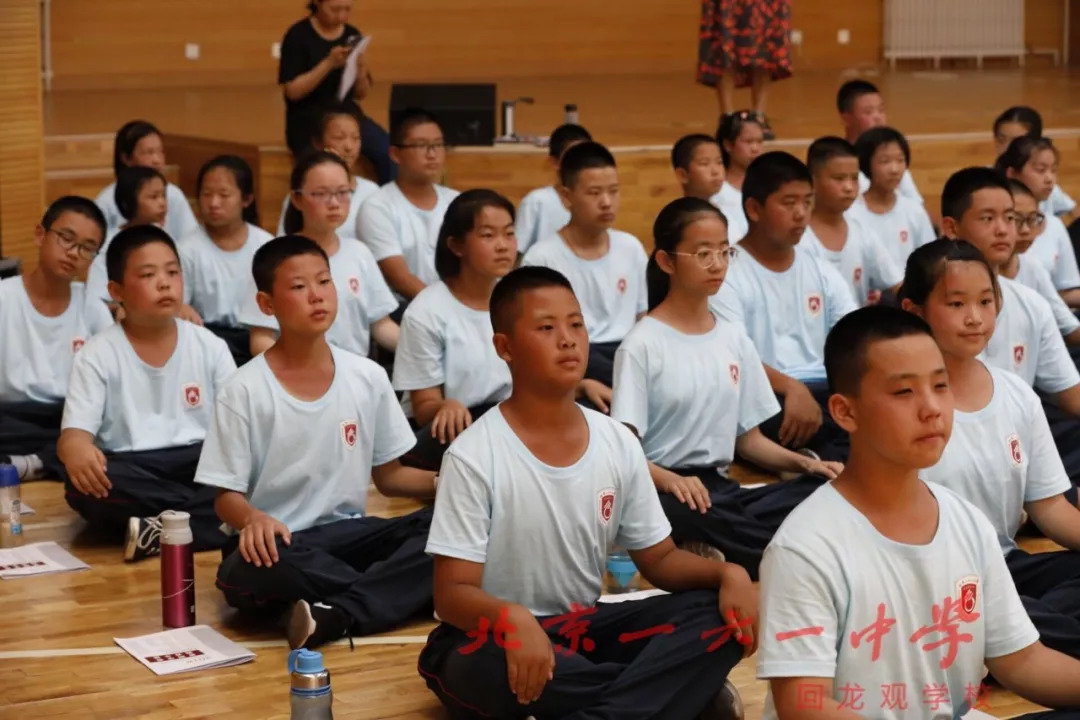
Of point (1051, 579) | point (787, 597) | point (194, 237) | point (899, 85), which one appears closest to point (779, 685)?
point (787, 597)

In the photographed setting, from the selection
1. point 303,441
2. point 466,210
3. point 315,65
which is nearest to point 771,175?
point 466,210

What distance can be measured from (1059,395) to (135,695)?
2.47 meters

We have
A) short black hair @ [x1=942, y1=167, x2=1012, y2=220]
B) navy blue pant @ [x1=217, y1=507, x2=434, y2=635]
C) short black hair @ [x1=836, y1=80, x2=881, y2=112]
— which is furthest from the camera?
short black hair @ [x1=836, y1=80, x2=881, y2=112]

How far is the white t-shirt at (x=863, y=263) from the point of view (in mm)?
5680

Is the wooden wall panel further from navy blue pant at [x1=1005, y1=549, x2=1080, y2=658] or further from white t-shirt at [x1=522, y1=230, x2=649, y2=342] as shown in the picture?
navy blue pant at [x1=1005, y1=549, x2=1080, y2=658]

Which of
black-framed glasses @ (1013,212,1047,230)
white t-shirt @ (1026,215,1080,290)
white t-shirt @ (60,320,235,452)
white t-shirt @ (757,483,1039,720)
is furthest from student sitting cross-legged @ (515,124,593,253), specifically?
white t-shirt @ (757,483,1039,720)

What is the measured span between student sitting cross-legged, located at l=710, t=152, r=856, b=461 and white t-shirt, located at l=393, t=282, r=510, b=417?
72 centimetres

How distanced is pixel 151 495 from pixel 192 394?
0.31 m

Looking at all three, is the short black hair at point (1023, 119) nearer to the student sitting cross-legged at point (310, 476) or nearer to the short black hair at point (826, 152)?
the short black hair at point (826, 152)

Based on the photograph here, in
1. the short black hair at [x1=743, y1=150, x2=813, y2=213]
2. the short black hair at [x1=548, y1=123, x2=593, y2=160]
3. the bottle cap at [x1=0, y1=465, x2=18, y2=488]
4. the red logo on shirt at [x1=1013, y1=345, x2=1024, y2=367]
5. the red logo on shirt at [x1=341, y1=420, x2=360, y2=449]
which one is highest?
the short black hair at [x1=548, y1=123, x2=593, y2=160]

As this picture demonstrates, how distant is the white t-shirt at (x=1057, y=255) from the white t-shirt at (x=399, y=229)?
2.17 metres

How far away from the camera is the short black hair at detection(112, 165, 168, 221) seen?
5.82 metres

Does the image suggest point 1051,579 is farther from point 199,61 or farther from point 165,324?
point 199,61

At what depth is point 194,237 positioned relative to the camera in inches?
224
